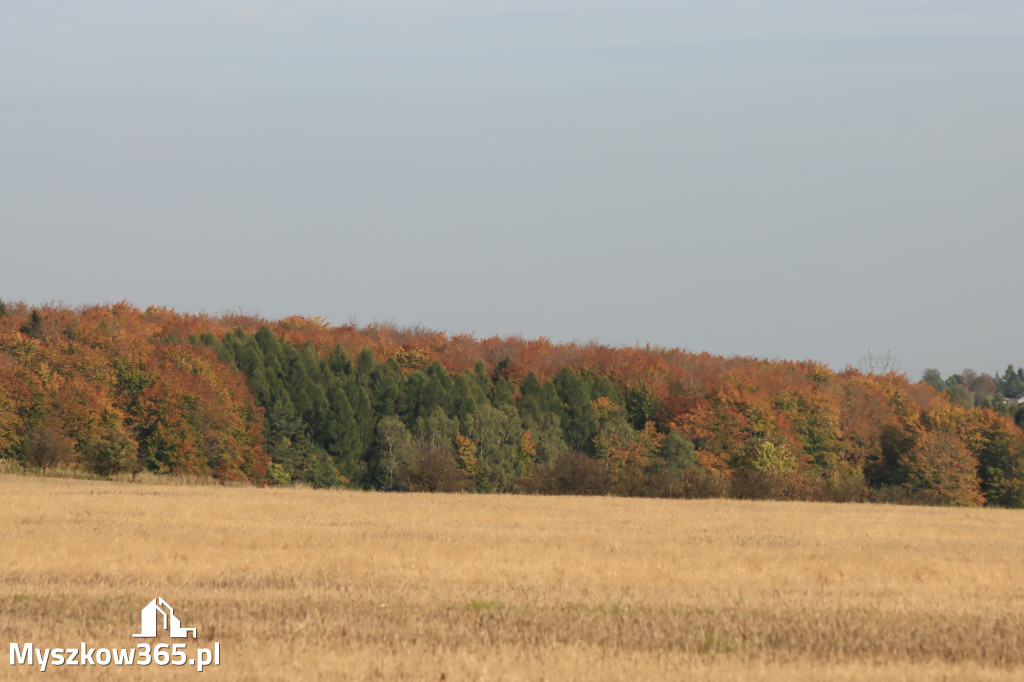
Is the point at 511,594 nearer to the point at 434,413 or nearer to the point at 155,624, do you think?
the point at 155,624

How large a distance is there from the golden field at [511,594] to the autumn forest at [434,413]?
3962 cm

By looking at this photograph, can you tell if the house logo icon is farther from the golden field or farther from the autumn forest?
the autumn forest

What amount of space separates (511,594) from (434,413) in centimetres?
8463

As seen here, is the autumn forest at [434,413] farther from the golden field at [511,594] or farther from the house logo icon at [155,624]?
the house logo icon at [155,624]

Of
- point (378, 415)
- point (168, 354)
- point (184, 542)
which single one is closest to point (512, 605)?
point (184, 542)

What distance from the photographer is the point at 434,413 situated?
10338 centimetres

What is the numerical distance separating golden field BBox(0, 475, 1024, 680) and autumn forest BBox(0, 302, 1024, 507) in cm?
3962

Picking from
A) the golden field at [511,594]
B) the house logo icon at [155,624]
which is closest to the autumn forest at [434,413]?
the golden field at [511,594]

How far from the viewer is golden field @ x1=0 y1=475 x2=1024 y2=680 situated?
1353cm

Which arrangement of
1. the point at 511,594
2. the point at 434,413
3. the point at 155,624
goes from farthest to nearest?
the point at 434,413 → the point at 511,594 → the point at 155,624

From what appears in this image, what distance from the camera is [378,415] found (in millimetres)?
105500

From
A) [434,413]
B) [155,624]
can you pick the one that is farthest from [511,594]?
[434,413]

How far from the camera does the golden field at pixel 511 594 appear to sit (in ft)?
44.4

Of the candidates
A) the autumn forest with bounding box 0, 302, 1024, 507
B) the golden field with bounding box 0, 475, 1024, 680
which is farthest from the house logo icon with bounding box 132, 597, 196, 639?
the autumn forest with bounding box 0, 302, 1024, 507
